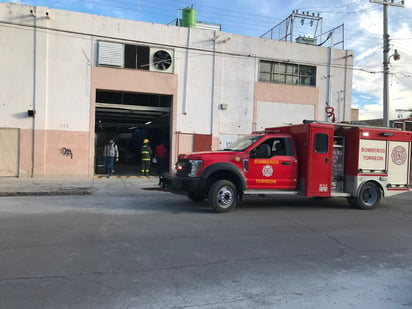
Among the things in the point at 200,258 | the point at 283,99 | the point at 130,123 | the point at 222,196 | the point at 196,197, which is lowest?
the point at 200,258

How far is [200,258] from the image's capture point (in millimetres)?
5398

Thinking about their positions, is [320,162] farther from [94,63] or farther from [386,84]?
[94,63]

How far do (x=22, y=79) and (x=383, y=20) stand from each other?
1768 centimetres

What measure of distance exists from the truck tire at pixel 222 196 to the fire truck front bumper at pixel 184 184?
35 cm

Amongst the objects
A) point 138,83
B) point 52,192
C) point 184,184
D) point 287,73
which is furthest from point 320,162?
point 287,73

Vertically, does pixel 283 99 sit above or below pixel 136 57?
below

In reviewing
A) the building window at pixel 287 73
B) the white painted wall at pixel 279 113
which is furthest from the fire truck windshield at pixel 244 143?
the building window at pixel 287 73

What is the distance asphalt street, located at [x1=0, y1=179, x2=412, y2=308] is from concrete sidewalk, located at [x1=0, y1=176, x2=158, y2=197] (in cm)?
251

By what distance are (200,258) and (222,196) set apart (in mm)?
3604

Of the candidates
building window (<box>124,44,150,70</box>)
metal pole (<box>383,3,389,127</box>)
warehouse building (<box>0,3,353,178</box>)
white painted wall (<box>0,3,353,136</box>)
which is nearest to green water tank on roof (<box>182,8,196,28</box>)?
warehouse building (<box>0,3,353,178</box>)

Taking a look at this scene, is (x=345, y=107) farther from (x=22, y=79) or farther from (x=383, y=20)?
(x=22, y=79)

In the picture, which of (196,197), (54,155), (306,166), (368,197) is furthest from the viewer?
(54,155)

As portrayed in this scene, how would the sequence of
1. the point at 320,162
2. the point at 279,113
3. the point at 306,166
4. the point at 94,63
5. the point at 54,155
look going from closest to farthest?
the point at 306,166 → the point at 320,162 → the point at 54,155 → the point at 94,63 → the point at 279,113

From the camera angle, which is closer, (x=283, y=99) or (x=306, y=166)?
(x=306, y=166)
